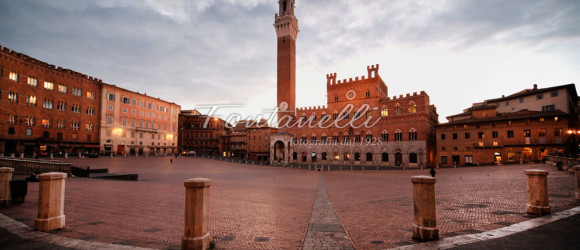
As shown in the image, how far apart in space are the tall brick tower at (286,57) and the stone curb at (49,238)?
5330 cm

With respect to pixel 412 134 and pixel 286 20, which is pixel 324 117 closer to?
pixel 412 134

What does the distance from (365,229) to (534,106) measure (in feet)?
171

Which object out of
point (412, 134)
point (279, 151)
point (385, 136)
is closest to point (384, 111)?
point (385, 136)

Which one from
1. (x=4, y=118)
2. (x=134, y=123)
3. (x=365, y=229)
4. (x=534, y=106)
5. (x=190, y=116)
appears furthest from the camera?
(x=190, y=116)

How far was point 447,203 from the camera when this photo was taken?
9.92 metres

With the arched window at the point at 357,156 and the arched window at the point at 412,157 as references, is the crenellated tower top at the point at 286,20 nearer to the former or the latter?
the arched window at the point at 357,156

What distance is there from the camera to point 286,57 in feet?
195

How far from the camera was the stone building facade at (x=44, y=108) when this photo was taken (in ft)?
117

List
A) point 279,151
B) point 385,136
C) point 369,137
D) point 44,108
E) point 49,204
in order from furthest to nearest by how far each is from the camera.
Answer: point 279,151, point 369,137, point 385,136, point 44,108, point 49,204

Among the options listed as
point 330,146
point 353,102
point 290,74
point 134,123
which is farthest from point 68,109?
point 353,102

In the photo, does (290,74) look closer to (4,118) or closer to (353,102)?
(353,102)

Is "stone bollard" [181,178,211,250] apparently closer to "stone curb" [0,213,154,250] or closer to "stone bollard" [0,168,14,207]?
"stone curb" [0,213,154,250]

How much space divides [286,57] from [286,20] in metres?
9.34

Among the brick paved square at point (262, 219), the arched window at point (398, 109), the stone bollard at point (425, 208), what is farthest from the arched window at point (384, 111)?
the stone bollard at point (425, 208)
